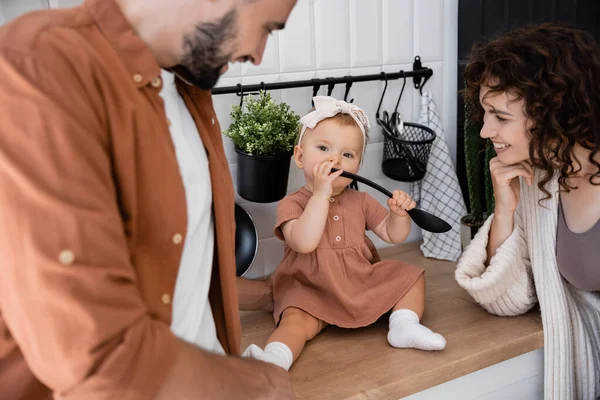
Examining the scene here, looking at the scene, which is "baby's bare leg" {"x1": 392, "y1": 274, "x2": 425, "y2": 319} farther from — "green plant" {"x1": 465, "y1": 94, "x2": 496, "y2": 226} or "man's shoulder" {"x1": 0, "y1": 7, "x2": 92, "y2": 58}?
"man's shoulder" {"x1": 0, "y1": 7, "x2": 92, "y2": 58}

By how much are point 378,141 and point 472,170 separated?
0.30 meters

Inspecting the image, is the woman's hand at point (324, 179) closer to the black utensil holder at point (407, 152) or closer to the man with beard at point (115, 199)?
the black utensil holder at point (407, 152)

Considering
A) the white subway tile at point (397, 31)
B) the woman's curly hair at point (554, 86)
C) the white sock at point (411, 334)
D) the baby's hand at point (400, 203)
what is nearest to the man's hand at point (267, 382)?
the white sock at point (411, 334)

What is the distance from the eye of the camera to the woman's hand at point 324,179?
135 centimetres

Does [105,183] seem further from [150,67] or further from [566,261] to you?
[566,261]

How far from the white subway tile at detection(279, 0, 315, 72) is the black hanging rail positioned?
62mm

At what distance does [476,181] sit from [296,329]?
81 centimetres

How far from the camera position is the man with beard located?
563mm

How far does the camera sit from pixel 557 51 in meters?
1.32

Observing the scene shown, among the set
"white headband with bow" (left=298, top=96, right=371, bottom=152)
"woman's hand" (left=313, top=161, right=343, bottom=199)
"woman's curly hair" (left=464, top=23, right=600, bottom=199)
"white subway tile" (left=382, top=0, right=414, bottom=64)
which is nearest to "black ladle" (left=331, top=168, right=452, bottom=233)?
"woman's hand" (left=313, top=161, right=343, bottom=199)

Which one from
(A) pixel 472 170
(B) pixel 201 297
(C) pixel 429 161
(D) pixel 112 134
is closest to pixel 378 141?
(C) pixel 429 161

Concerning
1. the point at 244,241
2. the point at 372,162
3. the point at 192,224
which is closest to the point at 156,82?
the point at 192,224

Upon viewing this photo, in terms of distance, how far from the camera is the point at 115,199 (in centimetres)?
64

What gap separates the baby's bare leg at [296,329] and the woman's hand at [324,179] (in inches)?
11.4
